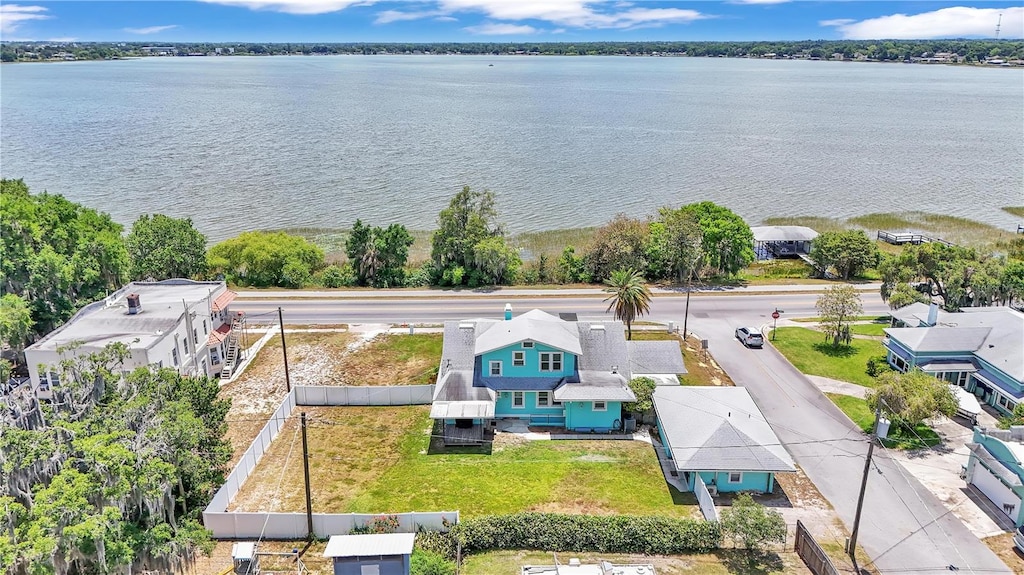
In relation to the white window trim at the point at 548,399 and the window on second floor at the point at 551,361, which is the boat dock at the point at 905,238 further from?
the white window trim at the point at 548,399

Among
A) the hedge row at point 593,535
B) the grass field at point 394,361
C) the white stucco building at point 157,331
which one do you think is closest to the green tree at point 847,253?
the grass field at point 394,361

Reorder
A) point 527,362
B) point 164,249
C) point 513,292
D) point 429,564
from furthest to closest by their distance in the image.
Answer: point 513,292, point 164,249, point 527,362, point 429,564

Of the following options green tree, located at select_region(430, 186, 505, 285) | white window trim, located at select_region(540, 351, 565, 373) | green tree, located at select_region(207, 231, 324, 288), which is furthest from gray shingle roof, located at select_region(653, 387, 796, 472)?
green tree, located at select_region(207, 231, 324, 288)

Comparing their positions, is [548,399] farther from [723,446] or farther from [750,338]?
[750,338]

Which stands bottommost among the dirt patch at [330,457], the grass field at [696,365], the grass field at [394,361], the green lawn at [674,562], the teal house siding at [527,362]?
the dirt patch at [330,457]

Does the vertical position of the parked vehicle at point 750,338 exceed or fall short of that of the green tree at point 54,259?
it falls short

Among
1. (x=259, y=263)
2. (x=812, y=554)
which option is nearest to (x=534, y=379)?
(x=812, y=554)
